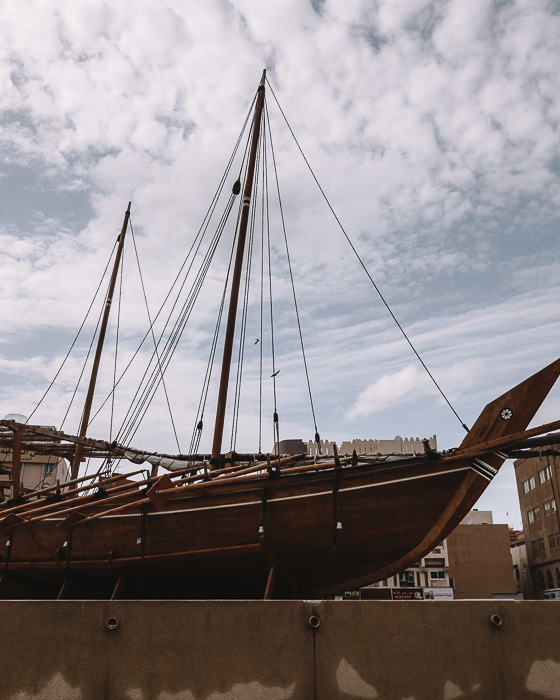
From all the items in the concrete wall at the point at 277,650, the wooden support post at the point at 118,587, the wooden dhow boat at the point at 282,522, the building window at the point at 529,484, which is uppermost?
the building window at the point at 529,484

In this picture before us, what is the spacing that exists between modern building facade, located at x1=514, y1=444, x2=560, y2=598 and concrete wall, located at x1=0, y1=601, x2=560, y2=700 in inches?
1904

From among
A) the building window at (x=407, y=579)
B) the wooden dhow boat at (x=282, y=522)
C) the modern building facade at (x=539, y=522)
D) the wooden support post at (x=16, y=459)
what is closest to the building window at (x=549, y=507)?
the modern building facade at (x=539, y=522)

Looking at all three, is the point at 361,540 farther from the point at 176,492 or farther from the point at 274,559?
the point at 176,492

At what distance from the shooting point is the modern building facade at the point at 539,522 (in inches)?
1962

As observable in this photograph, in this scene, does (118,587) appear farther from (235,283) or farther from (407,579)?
(407,579)

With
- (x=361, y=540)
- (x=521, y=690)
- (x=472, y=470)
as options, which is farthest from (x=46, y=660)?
(x=472, y=470)

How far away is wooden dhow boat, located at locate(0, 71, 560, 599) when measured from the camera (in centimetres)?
1041

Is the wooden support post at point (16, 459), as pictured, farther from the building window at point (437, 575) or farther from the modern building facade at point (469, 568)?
the building window at point (437, 575)

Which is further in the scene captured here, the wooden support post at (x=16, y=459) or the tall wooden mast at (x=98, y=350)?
the tall wooden mast at (x=98, y=350)

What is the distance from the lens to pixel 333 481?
418 inches

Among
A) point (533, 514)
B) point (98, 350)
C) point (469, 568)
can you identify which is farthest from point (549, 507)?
point (98, 350)

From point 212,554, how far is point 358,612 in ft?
23.3

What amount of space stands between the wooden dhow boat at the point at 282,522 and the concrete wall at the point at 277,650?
5.70 meters

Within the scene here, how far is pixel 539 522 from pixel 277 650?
187 ft
